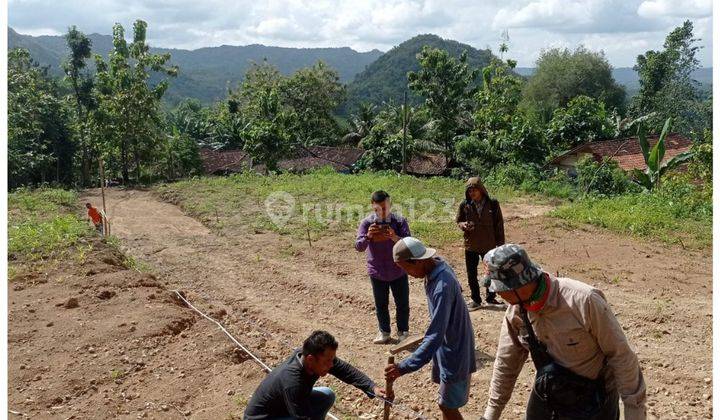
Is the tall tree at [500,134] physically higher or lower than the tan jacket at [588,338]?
higher

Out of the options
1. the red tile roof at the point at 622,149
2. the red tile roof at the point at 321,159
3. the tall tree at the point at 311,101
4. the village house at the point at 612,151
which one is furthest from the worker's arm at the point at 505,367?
the tall tree at the point at 311,101

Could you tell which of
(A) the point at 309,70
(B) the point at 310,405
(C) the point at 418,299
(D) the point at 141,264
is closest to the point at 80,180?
(A) the point at 309,70

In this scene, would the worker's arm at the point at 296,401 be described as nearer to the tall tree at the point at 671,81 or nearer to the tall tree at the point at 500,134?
the tall tree at the point at 500,134

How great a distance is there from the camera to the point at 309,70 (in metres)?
44.6

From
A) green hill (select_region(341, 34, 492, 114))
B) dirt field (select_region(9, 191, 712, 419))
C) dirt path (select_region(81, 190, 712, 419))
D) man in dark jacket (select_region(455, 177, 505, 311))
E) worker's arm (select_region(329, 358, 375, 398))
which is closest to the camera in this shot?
worker's arm (select_region(329, 358, 375, 398))

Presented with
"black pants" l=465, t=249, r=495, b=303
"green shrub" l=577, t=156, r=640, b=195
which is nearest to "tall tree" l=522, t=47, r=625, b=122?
"green shrub" l=577, t=156, r=640, b=195

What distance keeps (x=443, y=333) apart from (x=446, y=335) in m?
0.09

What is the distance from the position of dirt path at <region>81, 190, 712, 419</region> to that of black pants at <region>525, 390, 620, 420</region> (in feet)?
6.50

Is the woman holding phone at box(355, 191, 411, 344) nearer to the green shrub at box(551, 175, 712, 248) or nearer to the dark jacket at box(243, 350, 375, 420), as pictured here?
the dark jacket at box(243, 350, 375, 420)

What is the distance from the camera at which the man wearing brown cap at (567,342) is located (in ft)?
9.39

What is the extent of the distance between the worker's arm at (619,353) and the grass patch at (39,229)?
29.2ft

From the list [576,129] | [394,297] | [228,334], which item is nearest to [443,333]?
[394,297]

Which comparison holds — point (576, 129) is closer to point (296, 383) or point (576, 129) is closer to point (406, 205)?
point (406, 205)

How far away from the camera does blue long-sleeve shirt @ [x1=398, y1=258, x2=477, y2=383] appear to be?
3.79 m
